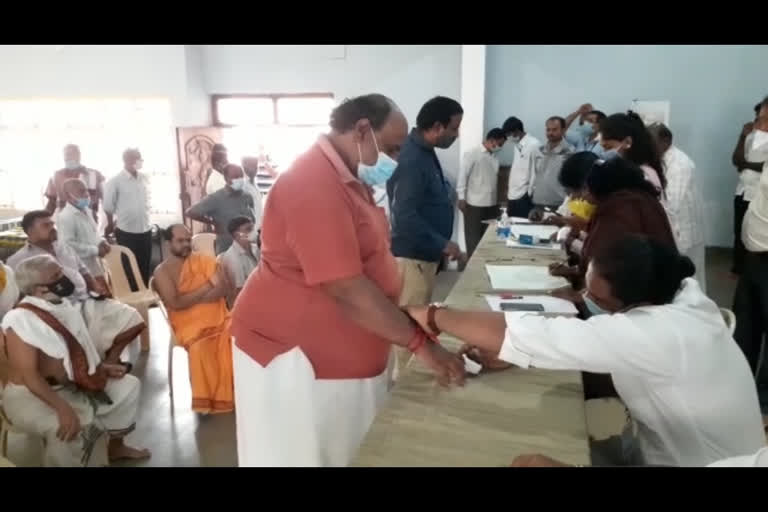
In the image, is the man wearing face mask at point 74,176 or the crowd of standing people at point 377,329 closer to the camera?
the crowd of standing people at point 377,329

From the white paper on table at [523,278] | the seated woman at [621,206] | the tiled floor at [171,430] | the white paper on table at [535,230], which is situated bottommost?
the tiled floor at [171,430]

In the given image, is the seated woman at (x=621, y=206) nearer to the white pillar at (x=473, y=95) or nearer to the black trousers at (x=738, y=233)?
the black trousers at (x=738, y=233)

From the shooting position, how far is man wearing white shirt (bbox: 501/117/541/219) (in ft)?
19.6

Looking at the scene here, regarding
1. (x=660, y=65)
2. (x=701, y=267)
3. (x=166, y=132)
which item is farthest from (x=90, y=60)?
(x=701, y=267)

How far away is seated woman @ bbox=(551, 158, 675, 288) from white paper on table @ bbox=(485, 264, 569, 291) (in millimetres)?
152

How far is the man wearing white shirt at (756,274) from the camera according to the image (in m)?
2.75

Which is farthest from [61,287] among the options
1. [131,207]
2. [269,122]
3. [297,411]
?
[269,122]

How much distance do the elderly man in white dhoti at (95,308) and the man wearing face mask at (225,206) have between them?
1107 mm

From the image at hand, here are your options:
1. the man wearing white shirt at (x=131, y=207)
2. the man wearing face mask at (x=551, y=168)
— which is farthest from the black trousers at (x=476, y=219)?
the man wearing white shirt at (x=131, y=207)

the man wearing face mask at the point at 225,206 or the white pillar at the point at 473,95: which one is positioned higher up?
the white pillar at the point at 473,95

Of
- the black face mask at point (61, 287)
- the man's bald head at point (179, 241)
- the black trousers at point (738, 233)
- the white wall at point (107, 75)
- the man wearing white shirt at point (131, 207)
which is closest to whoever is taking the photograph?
the black face mask at point (61, 287)

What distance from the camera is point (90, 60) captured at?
749cm
